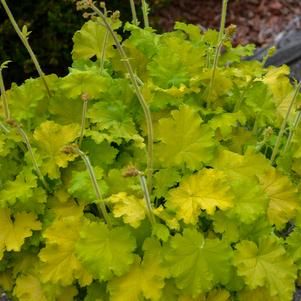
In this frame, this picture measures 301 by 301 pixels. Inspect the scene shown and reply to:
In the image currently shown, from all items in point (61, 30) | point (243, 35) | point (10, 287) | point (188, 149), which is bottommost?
point (243, 35)

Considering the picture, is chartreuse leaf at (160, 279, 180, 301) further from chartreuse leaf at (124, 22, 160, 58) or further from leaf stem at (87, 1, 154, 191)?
chartreuse leaf at (124, 22, 160, 58)

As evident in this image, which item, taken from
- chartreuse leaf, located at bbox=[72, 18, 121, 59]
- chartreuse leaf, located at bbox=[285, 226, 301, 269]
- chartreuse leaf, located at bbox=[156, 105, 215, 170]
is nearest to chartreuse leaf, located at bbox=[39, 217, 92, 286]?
chartreuse leaf, located at bbox=[156, 105, 215, 170]

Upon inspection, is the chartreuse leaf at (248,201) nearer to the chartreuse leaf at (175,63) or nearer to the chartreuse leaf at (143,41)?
the chartreuse leaf at (175,63)

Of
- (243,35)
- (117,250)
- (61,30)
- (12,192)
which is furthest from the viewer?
(243,35)

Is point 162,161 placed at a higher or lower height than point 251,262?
higher

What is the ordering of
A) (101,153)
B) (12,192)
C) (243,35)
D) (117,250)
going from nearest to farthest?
(117,250)
(12,192)
(101,153)
(243,35)

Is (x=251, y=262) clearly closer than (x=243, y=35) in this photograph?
Yes

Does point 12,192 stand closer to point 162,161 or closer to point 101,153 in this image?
point 101,153

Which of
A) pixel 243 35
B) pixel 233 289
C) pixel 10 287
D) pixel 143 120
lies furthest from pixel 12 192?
pixel 243 35
